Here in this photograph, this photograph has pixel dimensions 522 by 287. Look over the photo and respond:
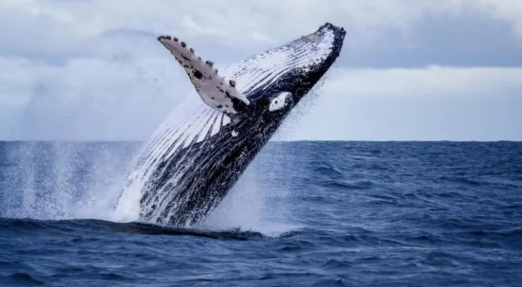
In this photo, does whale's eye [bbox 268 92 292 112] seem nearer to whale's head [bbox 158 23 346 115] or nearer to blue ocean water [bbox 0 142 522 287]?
whale's head [bbox 158 23 346 115]

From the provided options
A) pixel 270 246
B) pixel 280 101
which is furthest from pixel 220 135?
pixel 270 246

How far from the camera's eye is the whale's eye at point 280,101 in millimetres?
9781

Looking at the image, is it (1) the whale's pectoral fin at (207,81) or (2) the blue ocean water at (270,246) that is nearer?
(2) the blue ocean water at (270,246)

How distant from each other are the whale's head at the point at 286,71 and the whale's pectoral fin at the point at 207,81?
0.37 m

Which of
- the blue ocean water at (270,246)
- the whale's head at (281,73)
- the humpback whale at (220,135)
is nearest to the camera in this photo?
the blue ocean water at (270,246)

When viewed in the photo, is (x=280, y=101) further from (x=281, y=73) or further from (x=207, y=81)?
(x=207, y=81)

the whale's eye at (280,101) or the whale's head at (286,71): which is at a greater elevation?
the whale's head at (286,71)

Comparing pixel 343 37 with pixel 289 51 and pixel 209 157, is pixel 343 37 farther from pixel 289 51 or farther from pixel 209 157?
pixel 209 157

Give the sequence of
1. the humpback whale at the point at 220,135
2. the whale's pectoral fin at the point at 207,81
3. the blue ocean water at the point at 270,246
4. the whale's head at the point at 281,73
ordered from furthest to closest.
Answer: the humpback whale at the point at 220,135, the whale's head at the point at 281,73, the whale's pectoral fin at the point at 207,81, the blue ocean water at the point at 270,246

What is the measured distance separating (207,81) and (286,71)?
1.42 metres

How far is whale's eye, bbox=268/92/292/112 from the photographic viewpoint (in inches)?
385

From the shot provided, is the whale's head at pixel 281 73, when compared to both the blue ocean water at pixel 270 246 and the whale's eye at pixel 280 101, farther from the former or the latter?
the blue ocean water at pixel 270 246

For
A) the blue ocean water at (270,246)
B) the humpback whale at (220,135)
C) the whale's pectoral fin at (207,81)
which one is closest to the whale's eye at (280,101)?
the humpback whale at (220,135)

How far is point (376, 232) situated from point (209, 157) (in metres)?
3.22
